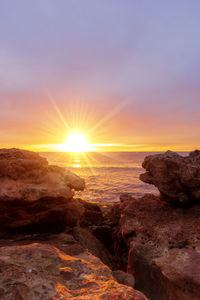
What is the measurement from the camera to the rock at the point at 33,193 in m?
5.57

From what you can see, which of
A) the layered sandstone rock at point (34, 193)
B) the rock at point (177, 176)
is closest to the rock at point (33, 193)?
the layered sandstone rock at point (34, 193)

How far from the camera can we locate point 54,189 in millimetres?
5996

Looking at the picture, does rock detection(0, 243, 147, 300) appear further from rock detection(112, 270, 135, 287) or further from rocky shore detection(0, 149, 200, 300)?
rock detection(112, 270, 135, 287)

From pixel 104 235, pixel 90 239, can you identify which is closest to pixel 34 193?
pixel 90 239

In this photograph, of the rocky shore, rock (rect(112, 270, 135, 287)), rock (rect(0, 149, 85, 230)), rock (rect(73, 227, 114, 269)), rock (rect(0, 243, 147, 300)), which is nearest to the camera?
rock (rect(0, 243, 147, 300))

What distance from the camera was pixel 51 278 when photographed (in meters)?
2.46

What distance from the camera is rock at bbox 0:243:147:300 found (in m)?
2.09

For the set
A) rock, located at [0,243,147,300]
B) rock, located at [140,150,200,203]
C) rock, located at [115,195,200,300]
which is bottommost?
rock, located at [115,195,200,300]

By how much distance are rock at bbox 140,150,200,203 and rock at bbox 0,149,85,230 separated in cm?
296

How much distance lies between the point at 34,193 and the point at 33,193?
0.10ft

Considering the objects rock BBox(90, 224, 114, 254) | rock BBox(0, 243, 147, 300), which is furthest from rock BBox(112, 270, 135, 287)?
rock BBox(90, 224, 114, 254)

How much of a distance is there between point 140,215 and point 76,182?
2.62m

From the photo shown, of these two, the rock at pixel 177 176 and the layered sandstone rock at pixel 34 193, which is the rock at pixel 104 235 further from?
the rock at pixel 177 176

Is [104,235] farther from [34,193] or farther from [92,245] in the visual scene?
[34,193]
